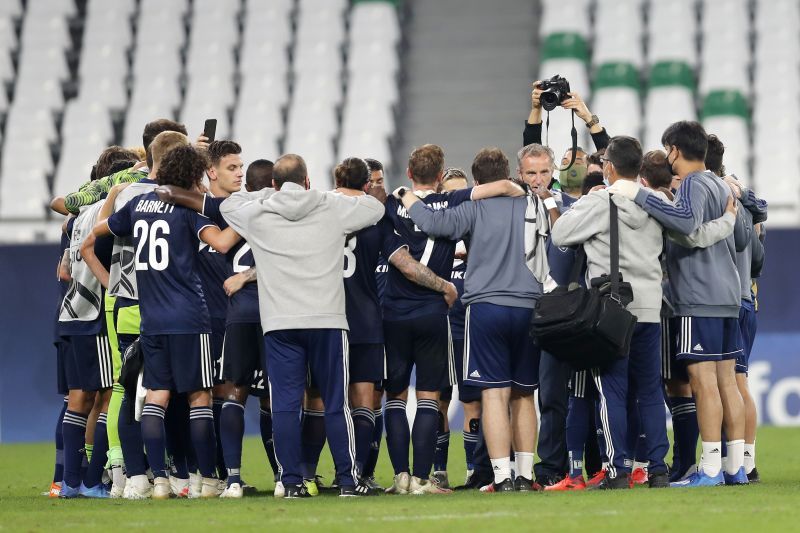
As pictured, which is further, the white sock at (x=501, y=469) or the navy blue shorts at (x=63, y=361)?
the navy blue shorts at (x=63, y=361)

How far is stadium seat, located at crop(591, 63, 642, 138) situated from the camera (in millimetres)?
17922

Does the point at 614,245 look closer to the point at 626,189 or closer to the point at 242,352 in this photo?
the point at 626,189

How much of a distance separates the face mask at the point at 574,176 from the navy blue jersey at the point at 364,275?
1705 mm

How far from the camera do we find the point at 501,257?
26.8 feet

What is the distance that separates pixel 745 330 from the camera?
29.8ft

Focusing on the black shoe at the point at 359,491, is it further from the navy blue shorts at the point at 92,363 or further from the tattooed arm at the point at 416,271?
the navy blue shorts at the point at 92,363

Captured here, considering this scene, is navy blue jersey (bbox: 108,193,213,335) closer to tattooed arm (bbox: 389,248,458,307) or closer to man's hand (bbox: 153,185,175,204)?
man's hand (bbox: 153,185,175,204)

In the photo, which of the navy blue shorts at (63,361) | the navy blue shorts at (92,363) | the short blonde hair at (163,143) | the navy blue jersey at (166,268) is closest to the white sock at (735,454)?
the navy blue jersey at (166,268)

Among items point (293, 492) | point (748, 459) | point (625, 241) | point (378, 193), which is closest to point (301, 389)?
point (293, 492)

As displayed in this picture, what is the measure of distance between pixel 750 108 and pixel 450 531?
553 inches

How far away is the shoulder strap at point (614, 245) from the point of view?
7.88 metres

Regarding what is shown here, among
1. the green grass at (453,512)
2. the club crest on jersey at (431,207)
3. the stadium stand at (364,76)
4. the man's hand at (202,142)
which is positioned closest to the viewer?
the green grass at (453,512)

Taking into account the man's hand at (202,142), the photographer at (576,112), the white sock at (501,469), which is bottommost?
the white sock at (501,469)

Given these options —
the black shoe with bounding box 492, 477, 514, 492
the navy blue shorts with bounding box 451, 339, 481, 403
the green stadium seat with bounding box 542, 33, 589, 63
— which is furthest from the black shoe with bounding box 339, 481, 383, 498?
the green stadium seat with bounding box 542, 33, 589, 63
